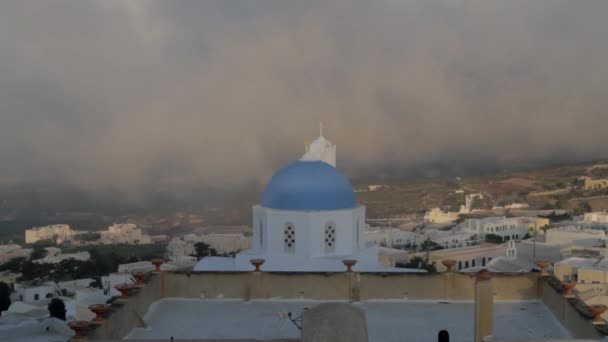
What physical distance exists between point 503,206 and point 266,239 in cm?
6517

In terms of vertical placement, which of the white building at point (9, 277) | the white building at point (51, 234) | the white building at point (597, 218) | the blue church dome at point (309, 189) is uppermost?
the blue church dome at point (309, 189)

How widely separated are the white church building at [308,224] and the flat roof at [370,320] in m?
6.15

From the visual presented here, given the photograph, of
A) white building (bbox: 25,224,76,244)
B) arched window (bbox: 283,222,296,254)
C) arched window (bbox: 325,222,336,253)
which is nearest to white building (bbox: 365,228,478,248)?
white building (bbox: 25,224,76,244)

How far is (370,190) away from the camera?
2072 inches

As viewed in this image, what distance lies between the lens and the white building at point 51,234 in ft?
177

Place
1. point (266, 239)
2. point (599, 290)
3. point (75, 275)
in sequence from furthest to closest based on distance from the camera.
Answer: point (75, 275) < point (599, 290) < point (266, 239)

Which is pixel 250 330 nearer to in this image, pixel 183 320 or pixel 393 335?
pixel 183 320

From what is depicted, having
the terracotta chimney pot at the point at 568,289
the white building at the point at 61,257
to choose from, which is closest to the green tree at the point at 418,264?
the white building at the point at 61,257

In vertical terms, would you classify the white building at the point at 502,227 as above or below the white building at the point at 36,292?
above

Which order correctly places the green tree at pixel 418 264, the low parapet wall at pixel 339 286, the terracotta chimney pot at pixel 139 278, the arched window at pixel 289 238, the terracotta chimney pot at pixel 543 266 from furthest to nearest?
the green tree at pixel 418 264 → the arched window at pixel 289 238 → the low parapet wall at pixel 339 286 → the terracotta chimney pot at pixel 139 278 → the terracotta chimney pot at pixel 543 266

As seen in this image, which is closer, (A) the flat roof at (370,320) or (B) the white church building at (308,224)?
(A) the flat roof at (370,320)

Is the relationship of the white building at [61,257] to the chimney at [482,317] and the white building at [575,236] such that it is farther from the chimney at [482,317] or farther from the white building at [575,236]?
the chimney at [482,317]

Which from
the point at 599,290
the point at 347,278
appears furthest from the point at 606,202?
the point at 347,278

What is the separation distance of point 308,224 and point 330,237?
1.91 feet
